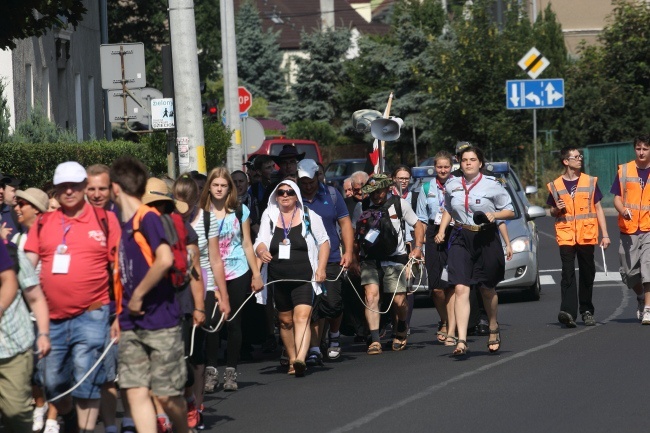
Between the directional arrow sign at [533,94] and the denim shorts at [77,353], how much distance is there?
27641 millimetres

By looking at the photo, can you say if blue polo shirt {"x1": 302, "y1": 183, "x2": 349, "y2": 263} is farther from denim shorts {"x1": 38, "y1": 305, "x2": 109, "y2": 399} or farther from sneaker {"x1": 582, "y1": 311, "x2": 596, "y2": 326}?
denim shorts {"x1": 38, "y1": 305, "x2": 109, "y2": 399}

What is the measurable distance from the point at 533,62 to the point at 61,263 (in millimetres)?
29191

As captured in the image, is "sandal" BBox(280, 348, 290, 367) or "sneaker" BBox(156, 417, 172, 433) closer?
"sneaker" BBox(156, 417, 172, 433)

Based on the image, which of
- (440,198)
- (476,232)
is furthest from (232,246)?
(440,198)

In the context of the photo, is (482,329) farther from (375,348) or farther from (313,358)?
(313,358)

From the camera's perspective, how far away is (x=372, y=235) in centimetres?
1360

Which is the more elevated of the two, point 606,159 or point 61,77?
point 61,77

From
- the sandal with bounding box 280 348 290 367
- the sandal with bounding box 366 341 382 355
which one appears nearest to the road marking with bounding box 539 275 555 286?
the sandal with bounding box 366 341 382 355

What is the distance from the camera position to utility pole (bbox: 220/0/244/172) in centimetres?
2848

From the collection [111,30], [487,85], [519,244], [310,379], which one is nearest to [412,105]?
[111,30]

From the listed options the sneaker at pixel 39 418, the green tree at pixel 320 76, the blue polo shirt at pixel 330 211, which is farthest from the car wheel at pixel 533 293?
the green tree at pixel 320 76

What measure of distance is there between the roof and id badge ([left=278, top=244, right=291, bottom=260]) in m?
102

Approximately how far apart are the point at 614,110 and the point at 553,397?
3310 cm

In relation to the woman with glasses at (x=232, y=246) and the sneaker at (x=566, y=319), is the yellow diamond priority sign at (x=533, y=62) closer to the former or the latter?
the sneaker at (x=566, y=319)
